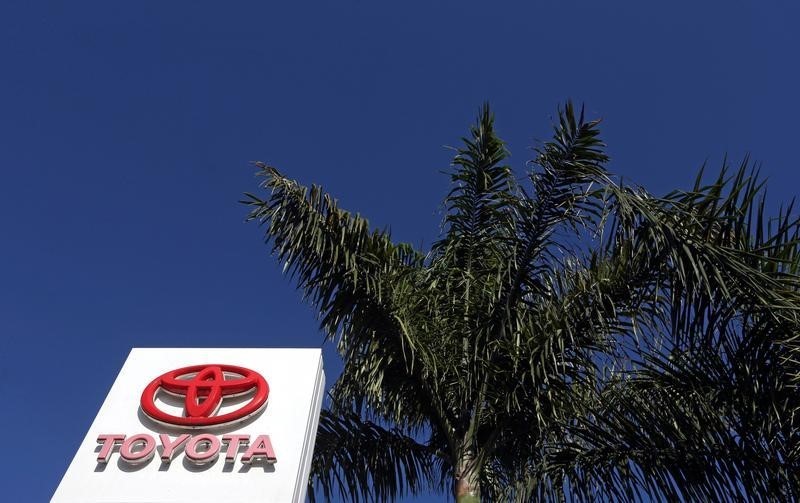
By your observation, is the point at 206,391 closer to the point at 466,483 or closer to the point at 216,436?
the point at 216,436

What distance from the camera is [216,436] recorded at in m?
8.20

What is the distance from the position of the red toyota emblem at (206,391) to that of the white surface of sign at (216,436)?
89 mm

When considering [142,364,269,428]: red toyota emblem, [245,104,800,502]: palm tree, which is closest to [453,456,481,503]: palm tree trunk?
[245,104,800,502]: palm tree

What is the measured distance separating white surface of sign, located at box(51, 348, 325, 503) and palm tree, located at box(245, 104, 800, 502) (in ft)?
2.35

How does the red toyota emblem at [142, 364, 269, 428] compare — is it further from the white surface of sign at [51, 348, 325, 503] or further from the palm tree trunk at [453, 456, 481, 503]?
the palm tree trunk at [453, 456, 481, 503]

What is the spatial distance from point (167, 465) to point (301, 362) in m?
2.11

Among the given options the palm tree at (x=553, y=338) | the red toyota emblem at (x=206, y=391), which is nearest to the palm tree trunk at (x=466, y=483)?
the palm tree at (x=553, y=338)

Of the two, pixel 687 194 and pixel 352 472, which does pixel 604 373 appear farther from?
Result: pixel 352 472

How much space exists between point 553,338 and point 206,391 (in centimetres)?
440

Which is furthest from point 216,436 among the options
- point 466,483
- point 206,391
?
point 466,483

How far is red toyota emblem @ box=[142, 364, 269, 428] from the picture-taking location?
8.37 m

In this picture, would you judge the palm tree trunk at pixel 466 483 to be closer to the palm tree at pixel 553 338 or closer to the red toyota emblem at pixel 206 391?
the palm tree at pixel 553 338

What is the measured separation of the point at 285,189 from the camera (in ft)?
27.7

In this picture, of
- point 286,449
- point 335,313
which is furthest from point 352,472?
point 335,313
